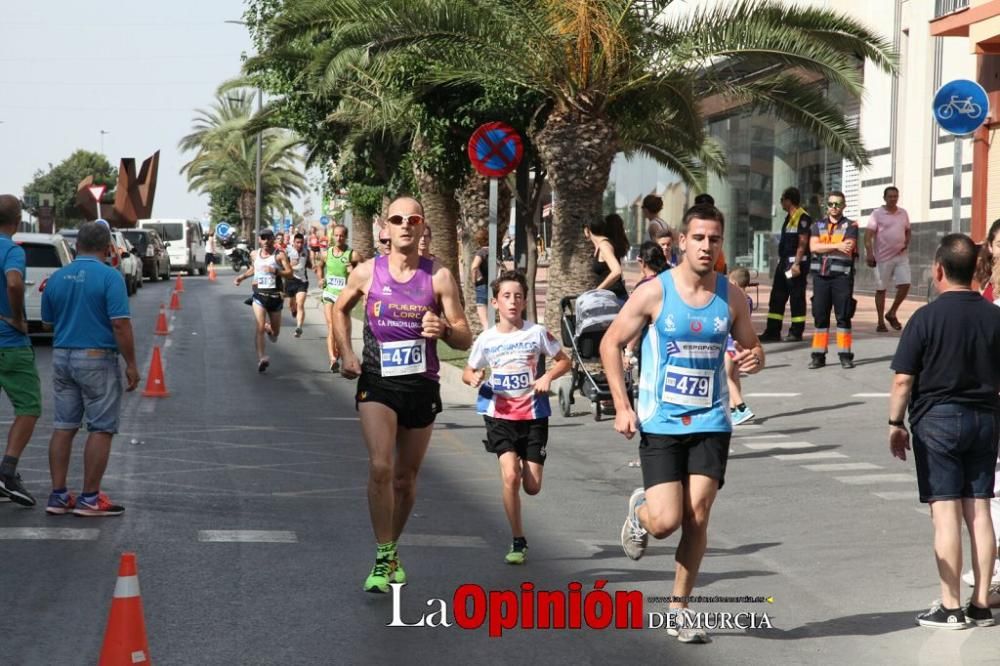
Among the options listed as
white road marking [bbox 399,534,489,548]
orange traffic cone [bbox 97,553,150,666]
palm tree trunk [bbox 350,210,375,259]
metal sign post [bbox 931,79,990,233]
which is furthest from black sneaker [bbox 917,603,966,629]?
palm tree trunk [bbox 350,210,375,259]

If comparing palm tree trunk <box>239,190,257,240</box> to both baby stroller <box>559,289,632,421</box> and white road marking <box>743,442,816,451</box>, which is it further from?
white road marking <box>743,442,816,451</box>

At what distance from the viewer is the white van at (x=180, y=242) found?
63.8 meters

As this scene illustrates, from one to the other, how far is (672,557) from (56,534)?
352 centimetres

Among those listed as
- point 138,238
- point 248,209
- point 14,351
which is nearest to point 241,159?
point 248,209

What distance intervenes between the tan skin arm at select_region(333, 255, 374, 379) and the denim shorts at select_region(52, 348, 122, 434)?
2661 millimetres

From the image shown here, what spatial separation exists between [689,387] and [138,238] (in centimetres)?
4801

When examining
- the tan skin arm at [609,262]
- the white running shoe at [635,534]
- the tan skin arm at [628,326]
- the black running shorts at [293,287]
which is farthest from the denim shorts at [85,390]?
the black running shorts at [293,287]

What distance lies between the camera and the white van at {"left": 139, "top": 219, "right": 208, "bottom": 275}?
63.8 meters

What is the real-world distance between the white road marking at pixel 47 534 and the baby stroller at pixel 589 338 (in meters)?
6.36

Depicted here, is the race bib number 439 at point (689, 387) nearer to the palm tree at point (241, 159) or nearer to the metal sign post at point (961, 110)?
the metal sign post at point (961, 110)

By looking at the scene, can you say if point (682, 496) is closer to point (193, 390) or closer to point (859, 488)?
point (859, 488)

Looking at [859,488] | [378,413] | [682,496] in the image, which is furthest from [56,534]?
[859,488]

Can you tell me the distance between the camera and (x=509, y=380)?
857 centimetres

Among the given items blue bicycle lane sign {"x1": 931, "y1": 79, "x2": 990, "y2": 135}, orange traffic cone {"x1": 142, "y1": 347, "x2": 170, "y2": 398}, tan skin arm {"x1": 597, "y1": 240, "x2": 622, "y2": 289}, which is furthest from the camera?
orange traffic cone {"x1": 142, "y1": 347, "x2": 170, "y2": 398}
